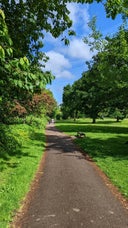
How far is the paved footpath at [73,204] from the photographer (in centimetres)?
732

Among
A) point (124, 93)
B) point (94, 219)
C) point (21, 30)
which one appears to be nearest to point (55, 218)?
point (94, 219)

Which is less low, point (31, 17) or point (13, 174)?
point (31, 17)

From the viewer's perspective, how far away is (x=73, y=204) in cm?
Answer: 862

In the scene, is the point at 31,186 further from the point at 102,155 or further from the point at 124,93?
the point at 124,93

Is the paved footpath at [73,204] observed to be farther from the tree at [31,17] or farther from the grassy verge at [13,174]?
the tree at [31,17]

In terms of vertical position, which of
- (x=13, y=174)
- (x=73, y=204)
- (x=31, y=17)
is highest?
(x=31, y=17)

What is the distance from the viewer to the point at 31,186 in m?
10.7

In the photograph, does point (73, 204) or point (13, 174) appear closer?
point (73, 204)

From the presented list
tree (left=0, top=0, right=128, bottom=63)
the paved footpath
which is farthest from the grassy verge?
tree (left=0, top=0, right=128, bottom=63)

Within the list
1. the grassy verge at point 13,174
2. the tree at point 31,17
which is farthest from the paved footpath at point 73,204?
the tree at point 31,17

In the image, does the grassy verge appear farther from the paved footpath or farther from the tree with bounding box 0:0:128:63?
the tree with bounding box 0:0:128:63

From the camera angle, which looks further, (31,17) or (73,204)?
(31,17)

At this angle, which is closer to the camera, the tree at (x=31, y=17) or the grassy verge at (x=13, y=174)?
the grassy verge at (x=13, y=174)

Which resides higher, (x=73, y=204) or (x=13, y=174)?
(x=13, y=174)
